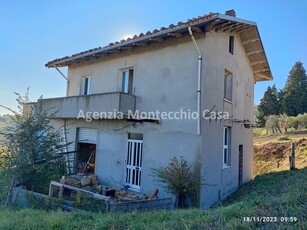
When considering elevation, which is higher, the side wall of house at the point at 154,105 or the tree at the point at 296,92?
the tree at the point at 296,92

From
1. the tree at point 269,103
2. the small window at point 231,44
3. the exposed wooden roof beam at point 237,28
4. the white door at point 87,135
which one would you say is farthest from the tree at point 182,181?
the tree at point 269,103

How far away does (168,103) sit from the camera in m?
10.5

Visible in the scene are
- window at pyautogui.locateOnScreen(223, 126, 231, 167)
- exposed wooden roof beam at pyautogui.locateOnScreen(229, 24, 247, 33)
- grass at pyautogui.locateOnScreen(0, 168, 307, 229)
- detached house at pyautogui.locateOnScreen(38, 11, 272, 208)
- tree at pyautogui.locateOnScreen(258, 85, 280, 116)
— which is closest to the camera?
grass at pyautogui.locateOnScreen(0, 168, 307, 229)

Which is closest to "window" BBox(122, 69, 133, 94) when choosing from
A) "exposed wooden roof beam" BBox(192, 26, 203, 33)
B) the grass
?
"exposed wooden roof beam" BBox(192, 26, 203, 33)

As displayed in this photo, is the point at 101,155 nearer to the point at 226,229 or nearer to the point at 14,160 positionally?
the point at 14,160

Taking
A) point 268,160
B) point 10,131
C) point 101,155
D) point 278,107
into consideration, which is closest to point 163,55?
point 101,155

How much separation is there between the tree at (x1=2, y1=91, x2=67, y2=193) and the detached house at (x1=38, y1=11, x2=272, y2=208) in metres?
2.58

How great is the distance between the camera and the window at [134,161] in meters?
11.4

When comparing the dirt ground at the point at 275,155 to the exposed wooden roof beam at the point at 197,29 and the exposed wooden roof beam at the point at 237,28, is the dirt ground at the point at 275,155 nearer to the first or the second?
the exposed wooden roof beam at the point at 237,28

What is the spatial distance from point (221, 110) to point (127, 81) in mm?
5216

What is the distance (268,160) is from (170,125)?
1429cm

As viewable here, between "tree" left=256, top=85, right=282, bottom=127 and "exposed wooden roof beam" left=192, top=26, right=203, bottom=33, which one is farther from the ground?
"tree" left=256, top=85, right=282, bottom=127

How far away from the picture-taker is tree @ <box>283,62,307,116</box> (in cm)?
3429

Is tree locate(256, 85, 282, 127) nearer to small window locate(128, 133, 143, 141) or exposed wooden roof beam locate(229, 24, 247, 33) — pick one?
exposed wooden roof beam locate(229, 24, 247, 33)
